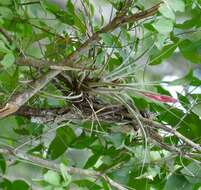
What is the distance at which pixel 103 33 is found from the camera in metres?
0.45

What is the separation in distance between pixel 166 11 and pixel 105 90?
11 centimetres

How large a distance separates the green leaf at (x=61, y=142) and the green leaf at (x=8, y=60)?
0.63 feet

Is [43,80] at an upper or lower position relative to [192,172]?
upper

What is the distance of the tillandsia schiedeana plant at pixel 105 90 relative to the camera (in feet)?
1.52

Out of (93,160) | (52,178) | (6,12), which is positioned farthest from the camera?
(93,160)

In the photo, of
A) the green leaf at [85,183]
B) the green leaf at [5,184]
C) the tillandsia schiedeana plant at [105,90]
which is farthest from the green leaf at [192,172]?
the green leaf at [5,184]

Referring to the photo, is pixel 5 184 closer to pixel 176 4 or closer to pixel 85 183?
pixel 85 183

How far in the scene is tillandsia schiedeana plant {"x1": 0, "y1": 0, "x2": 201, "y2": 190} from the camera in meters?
0.46

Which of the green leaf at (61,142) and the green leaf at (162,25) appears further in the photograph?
the green leaf at (61,142)

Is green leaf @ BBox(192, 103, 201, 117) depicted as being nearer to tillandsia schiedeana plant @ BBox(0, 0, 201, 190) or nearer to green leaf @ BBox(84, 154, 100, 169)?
tillandsia schiedeana plant @ BBox(0, 0, 201, 190)

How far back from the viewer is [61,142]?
0.62m

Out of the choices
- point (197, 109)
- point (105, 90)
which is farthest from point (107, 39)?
point (197, 109)

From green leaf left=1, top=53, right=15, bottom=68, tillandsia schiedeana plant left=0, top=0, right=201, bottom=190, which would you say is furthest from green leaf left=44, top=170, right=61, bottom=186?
green leaf left=1, top=53, right=15, bottom=68

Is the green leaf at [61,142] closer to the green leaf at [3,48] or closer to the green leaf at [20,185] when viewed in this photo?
the green leaf at [20,185]
